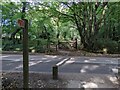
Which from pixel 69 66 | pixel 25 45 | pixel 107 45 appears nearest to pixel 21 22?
pixel 25 45

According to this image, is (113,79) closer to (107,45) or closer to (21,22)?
(21,22)

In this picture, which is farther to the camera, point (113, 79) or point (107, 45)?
point (107, 45)

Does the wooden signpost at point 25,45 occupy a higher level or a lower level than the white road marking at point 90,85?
higher

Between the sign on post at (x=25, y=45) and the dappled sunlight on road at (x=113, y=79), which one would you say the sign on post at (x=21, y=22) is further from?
the dappled sunlight on road at (x=113, y=79)

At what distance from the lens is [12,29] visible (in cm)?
2427

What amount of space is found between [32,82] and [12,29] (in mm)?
17911

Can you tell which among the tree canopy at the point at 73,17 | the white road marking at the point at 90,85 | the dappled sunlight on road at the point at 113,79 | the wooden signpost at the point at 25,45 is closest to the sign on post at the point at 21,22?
the wooden signpost at the point at 25,45

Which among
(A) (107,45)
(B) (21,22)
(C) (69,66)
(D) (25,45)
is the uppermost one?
(B) (21,22)

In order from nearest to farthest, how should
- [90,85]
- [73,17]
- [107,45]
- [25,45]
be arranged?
1. [25,45]
2. [90,85]
3. [107,45]
4. [73,17]

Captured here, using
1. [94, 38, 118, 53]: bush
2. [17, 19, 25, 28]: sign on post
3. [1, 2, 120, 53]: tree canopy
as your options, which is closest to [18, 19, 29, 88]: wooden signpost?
[17, 19, 25, 28]: sign on post

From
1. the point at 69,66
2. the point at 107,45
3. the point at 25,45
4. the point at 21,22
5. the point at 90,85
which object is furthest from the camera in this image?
the point at 107,45

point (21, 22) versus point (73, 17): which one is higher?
point (73, 17)

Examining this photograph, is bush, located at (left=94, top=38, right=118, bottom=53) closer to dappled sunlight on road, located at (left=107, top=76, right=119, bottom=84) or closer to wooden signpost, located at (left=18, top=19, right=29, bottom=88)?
dappled sunlight on road, located at (left=107, top=76, right=119, bottom=84)

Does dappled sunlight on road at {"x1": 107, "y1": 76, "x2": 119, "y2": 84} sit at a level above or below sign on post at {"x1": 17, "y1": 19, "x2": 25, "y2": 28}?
below
